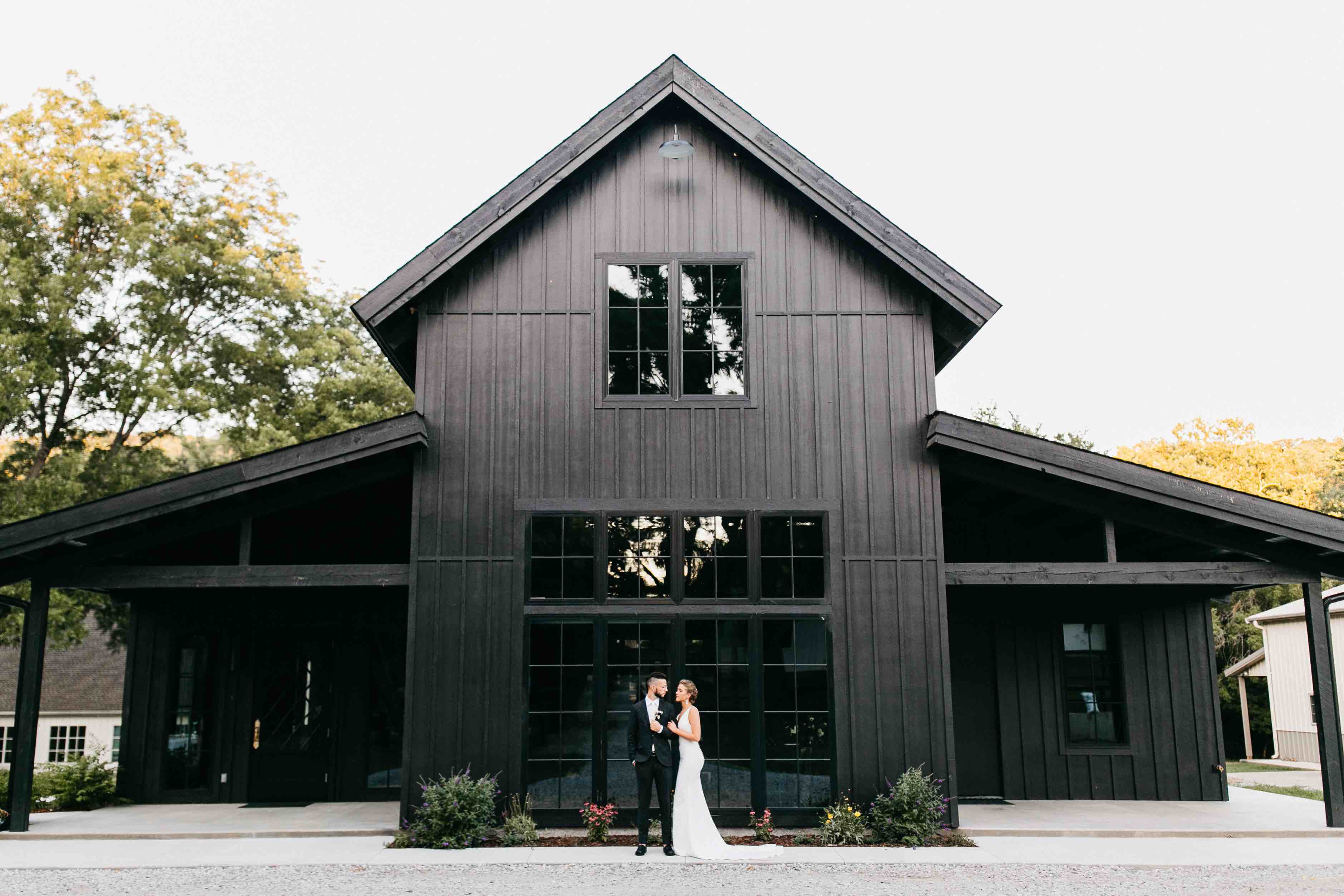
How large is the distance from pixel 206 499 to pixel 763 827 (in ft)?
19.4

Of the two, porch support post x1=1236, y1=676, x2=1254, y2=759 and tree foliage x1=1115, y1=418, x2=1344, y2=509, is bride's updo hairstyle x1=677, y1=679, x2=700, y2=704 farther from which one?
tree foliage x1=1115, y1=418, x2=1344, y2=509

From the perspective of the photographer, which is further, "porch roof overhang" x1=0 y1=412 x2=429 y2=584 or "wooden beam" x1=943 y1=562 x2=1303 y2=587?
"wooden beam" x1=943 y1=562 x2=1303 y2=587

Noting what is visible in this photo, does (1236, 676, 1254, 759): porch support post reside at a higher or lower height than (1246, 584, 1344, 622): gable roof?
lower

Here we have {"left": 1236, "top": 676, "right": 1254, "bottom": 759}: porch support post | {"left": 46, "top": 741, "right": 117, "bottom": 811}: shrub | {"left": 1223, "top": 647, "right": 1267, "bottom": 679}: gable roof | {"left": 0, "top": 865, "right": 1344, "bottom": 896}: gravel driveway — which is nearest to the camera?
{"left": 0, "top": 865, "right": 1344, "bottom": 896}: gravel driveway

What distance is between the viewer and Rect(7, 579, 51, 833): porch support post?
32.2 ft

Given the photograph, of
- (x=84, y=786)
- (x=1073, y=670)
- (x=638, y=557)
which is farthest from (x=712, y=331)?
(x=84, y=786)

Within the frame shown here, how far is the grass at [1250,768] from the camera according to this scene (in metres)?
18.7

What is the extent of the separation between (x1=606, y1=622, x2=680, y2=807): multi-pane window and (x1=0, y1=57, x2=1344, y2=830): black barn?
25mm

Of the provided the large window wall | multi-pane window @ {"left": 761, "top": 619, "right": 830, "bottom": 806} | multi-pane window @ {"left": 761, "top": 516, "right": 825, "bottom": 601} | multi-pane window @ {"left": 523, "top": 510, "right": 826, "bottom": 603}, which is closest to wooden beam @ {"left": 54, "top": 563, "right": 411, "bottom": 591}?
multi-pane window @ {"left": 523, "top": 510, "right": 826, "bottom": 603}

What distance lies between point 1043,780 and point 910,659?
10.7 feet

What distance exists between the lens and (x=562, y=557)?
10320mm

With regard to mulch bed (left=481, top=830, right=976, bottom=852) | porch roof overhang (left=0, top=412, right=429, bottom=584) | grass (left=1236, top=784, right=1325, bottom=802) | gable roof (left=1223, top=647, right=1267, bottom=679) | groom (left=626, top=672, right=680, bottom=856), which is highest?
porch roof overhang (left=0, top=412, right=429, bottom=584)

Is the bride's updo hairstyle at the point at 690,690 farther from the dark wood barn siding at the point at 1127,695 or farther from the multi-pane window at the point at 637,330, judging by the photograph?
the dark wood barn siding at the point at 1127,695

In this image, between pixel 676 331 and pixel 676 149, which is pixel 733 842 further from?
pixel 676 149
